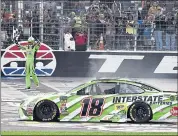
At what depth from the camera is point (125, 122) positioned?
1333 cm

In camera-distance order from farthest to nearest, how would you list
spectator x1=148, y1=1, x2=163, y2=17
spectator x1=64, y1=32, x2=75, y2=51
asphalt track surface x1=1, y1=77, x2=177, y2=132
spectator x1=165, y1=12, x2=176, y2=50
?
1. spectator x1=148, y1=1, x2=163, y2=17
2. spectator x1=64, y1=32, x2=75, y2=51
3. spectator x1=165, y1=12, x2=176, y2=50
4. asphalt track surface x1=1, y1=77, x2=177, y2=132

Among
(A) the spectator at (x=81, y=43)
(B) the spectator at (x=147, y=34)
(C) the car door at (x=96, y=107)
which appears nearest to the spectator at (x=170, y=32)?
(B) the spectator at (x=147, y=34)

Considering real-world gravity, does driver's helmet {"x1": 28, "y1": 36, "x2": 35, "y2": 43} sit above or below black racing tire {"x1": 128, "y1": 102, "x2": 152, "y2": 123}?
above

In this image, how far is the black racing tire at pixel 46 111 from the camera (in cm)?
1307

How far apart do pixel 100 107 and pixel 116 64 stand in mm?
9109

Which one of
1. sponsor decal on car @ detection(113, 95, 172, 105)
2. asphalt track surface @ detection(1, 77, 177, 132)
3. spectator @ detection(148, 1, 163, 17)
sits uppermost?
spectator @ detection(148, 1, 163, 17)

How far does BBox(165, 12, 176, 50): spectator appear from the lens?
21886 millimetres

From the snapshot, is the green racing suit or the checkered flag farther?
the checkered flag

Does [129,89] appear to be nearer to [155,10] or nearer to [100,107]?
[100,107]

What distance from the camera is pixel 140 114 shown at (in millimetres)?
13094

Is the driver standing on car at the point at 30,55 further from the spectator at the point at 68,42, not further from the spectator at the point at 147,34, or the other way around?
the spectator at the point at 147,34

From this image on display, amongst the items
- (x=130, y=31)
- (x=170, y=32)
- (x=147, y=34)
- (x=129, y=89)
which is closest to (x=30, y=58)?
(x=130, y=31)

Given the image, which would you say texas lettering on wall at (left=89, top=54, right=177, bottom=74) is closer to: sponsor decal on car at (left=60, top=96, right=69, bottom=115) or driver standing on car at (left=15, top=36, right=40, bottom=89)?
driver standing on car at (left=15, top=36, right=40, bottom=89)

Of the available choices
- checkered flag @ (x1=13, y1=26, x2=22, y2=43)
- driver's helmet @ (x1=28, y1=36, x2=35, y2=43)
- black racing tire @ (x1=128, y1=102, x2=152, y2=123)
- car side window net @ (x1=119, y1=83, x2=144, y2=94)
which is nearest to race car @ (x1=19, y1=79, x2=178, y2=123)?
black racing tire @ (x1=128, y1=102, x2=152, y2=123)
